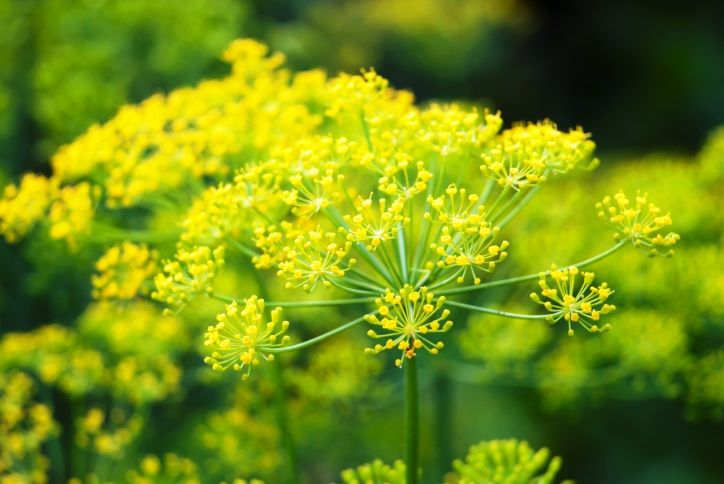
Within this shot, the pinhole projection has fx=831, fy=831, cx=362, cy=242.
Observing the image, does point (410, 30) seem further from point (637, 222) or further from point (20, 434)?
point (637, 222)

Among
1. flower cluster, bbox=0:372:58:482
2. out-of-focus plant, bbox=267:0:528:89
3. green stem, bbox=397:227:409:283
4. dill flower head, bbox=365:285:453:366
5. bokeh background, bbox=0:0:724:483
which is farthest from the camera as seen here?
out-of-focus plant, bbox=267:0:528:89

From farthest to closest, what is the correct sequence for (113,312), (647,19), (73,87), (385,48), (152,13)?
(647,19)
(385,48)
(152,13)
(73,87)
(113,312)

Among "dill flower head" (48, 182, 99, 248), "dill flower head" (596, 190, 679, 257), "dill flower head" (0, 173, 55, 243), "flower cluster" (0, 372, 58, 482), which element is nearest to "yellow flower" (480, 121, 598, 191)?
"dill flower head" (596, 190, 679, 257)

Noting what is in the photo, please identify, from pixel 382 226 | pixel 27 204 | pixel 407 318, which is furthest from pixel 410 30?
pixel 407 318

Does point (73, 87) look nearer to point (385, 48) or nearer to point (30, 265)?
point (30, 265)

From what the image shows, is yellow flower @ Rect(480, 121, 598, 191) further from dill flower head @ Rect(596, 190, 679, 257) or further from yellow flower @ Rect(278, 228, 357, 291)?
yellow flower @ Rect(278, 228, 357, 291)

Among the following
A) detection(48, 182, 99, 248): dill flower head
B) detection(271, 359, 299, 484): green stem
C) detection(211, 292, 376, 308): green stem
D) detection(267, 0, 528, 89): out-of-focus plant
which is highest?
detection(267, 0, 528, 89): out-of-focus plant

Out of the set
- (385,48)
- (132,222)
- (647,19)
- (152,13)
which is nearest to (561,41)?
(647,19)

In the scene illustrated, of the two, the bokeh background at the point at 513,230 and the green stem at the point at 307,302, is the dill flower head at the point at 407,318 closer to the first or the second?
the green stem at the point at 307,302
